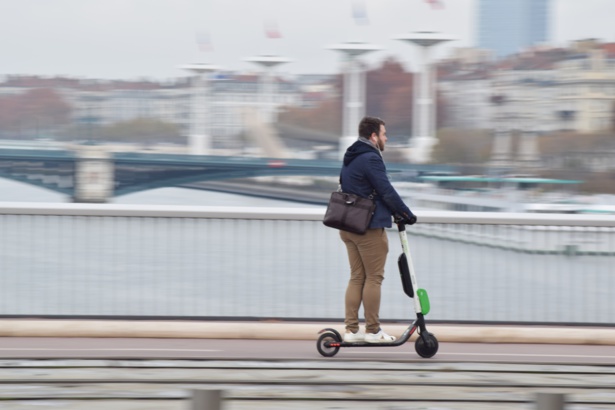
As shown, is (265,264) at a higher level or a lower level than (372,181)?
lower

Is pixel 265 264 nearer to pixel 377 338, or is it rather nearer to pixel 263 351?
pixel 263 351


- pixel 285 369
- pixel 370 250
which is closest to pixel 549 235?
pixel 370 250

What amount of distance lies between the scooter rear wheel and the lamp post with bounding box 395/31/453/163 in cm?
5282

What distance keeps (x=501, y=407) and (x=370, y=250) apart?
1.84 meters

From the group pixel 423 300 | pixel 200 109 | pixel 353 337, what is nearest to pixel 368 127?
pixel 423 300

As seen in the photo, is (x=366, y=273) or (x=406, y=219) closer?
(x=406, y=219)

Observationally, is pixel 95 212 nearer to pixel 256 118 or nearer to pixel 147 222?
pixel 147 222

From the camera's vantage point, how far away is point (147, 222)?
7.20 m

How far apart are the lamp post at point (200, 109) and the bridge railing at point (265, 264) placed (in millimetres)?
50134

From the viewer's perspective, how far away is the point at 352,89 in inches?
2623

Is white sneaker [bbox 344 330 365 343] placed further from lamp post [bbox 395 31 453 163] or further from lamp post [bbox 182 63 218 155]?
lamp post [bbox 395 31 453 163]

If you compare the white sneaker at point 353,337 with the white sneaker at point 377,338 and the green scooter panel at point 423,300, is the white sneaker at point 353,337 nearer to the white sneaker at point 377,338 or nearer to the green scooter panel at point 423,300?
the white sneaker at point 377,338

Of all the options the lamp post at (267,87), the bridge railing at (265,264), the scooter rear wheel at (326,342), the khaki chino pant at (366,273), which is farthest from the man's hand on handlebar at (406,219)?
the lamp post at (267,87)

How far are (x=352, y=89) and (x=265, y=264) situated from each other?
59852 millimetres
